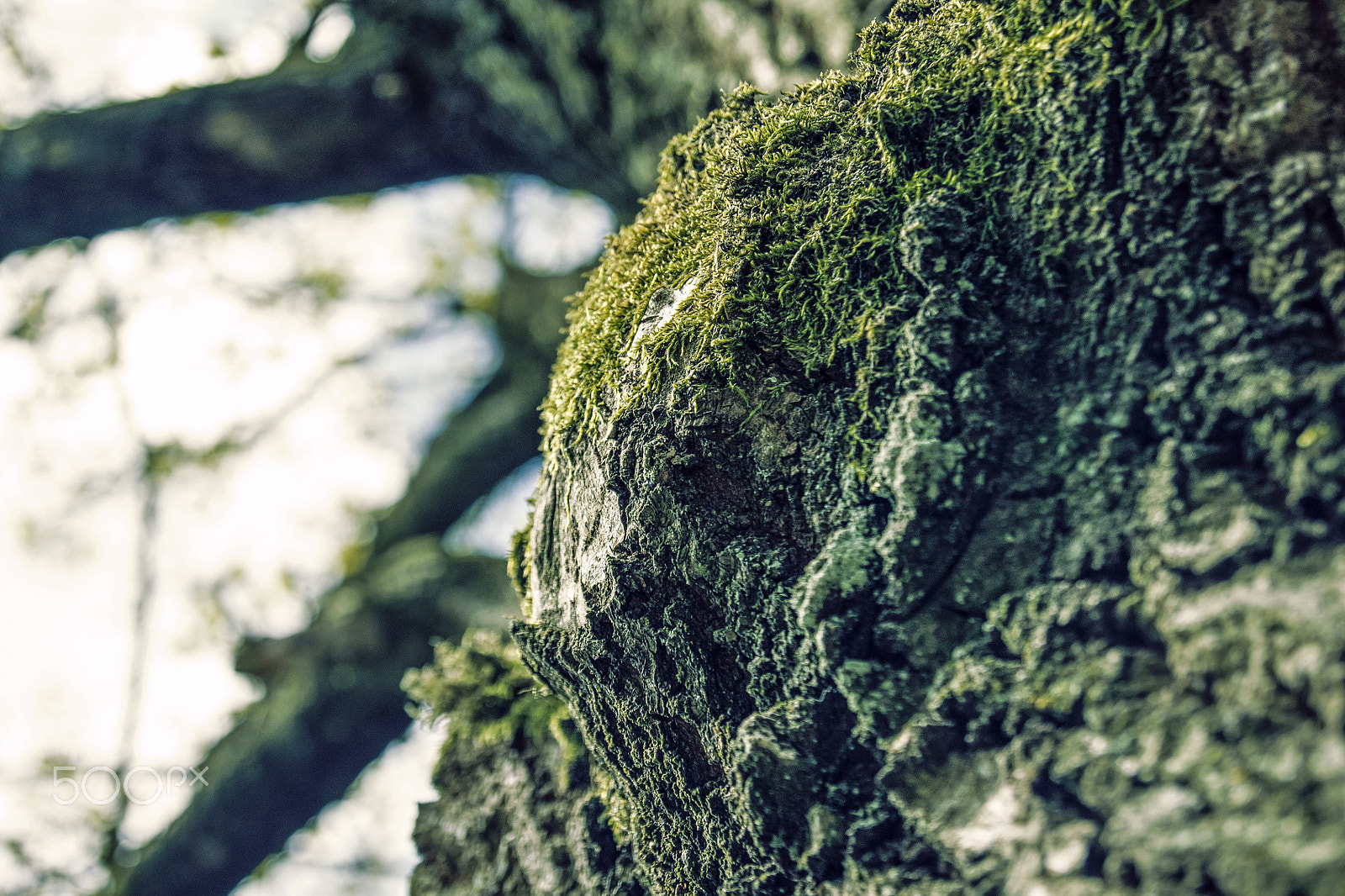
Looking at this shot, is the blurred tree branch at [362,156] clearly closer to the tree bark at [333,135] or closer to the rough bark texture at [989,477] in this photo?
the tree bark at [333,135]

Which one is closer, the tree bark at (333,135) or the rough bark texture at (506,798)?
the rough bark texture at (506,798)

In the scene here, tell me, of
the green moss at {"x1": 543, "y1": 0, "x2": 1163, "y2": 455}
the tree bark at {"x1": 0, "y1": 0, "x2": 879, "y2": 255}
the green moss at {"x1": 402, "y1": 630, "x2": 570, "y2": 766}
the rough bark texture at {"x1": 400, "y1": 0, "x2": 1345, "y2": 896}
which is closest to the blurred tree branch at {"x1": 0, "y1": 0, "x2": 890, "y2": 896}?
the tree bark at {"x1": 0, "y1": 0, "x2": 879, "y2": 255}

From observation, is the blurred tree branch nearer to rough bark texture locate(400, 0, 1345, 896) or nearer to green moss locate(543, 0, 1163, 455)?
green moss locate(543, 0, 1163, 455)

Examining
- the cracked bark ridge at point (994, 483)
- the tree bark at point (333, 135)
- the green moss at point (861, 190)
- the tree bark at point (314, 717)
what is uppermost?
the tree bark at point (333, 135)

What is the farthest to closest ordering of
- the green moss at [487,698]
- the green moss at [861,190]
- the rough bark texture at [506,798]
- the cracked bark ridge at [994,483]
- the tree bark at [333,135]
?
the tree bark at [333,135], the green moss at [487,698], the rough bark texture at [506,798], the green moss at [861,190], the cracked bark ridge at [994,483]

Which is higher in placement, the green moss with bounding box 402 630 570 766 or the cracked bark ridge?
the green moss with bounding box 402 630 570 766

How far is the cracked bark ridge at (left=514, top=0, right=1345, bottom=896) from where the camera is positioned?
1.66 feet

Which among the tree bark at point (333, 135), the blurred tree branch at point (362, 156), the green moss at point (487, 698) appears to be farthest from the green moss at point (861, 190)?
the tree bark at point (333, 135)

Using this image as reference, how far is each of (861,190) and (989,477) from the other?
0.30 m

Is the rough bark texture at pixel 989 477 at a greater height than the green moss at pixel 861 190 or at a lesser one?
lesser

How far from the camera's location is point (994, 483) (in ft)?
2.12

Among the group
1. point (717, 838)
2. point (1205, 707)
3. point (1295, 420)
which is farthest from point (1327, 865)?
point (717, 838)

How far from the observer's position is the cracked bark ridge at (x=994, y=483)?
19.9 inches

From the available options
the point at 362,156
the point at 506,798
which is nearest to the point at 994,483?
the point at 506,798
